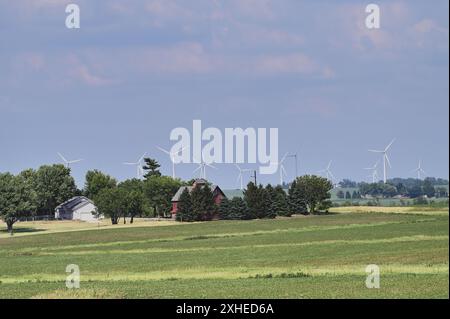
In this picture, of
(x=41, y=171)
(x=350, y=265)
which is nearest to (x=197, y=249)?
(x=350, y=265)

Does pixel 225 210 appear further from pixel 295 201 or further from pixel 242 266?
pixel 242 266

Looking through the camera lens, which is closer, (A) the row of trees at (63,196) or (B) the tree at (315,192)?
(A) the row of trees at (63,196)

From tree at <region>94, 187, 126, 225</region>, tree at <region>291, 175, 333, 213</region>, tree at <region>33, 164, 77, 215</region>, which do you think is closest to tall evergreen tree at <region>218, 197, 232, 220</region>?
tree at <region>291, 175, 333, 213</region>

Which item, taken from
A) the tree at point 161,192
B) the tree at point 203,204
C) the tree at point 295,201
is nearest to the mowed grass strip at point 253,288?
the tree at point 203,204

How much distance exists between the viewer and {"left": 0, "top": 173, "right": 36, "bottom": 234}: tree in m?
141

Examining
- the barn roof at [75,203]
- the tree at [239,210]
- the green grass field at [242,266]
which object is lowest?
the green grass field at [242,266]

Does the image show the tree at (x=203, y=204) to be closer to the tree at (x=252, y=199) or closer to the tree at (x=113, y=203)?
the tree at (x=252, y=199)

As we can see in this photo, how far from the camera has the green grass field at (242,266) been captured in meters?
34.9

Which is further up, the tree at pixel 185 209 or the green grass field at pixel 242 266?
the tree at pixel 185 209

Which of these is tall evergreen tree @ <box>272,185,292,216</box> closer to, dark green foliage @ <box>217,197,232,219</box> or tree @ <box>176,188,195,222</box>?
dark green foliage @ <box>217,197,232,219</box>

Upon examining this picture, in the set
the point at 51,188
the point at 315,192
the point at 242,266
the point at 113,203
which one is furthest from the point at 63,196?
the point at 242,266

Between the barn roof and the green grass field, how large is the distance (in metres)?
88.5

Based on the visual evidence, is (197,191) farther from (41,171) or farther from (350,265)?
(350,265)

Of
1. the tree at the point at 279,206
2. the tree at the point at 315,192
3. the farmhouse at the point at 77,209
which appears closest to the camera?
the tree at the point at 279,206
